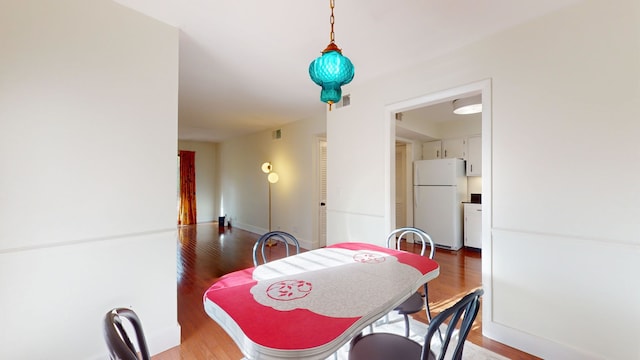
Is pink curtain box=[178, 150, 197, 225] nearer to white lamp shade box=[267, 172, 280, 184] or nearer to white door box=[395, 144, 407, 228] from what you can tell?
white lamp shade box=[267, 172, 280, 184]

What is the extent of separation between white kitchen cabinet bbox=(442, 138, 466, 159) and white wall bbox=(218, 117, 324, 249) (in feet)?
8.62

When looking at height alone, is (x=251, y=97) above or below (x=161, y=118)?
above

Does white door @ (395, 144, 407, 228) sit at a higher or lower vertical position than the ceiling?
lower

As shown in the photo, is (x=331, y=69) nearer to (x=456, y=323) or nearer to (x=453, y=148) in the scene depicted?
(x=456, y=323)

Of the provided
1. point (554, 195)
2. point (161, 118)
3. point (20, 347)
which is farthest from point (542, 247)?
point (20, 347)

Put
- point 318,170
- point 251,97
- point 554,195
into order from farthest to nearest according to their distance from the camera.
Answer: point 318,170
point 251,97
point 554,195

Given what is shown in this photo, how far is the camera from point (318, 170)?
4961mm

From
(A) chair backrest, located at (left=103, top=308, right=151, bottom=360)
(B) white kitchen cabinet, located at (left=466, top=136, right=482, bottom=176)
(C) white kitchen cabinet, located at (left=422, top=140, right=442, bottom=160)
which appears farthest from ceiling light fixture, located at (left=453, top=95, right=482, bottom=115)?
(A) chair backrest, located at (left=103, top=308, right=151, bottom=360)

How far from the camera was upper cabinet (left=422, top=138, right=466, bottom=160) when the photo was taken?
5.01 m

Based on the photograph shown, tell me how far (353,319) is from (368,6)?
6.43 ft

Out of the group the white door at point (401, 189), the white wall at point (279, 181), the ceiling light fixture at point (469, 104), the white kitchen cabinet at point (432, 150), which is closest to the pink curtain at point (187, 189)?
the white wall at point (279, 181)

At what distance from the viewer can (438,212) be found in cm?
489

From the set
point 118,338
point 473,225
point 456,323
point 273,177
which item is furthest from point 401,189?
point 118,338

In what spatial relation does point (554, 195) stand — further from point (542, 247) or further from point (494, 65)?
point (494, 65)
